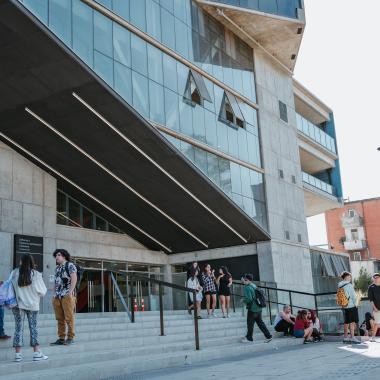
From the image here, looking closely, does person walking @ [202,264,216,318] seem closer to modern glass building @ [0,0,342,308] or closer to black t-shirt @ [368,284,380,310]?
modern glass building @ [0,0,342,308]

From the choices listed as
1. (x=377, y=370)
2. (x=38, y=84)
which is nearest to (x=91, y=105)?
(x=38, y=84)

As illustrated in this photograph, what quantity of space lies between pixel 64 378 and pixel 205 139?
48.8 feet

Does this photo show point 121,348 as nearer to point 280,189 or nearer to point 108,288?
point 108,288

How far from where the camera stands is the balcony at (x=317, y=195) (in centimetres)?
3182

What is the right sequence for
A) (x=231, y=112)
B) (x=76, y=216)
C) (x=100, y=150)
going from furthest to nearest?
(x=231, y=112)
(x=76, y=216)
(x=100, y=150)

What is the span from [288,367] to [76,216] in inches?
614

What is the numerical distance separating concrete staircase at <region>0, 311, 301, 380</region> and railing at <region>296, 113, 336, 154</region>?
19748mm

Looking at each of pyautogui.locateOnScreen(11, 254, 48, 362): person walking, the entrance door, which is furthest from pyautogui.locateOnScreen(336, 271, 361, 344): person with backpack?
the entrance door

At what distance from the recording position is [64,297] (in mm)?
9398

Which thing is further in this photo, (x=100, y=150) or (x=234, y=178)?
(x=234, y=178)

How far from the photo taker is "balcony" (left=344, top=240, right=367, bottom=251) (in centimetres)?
6912

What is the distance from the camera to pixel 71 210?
22484mm

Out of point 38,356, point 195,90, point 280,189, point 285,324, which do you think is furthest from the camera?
point 280,189

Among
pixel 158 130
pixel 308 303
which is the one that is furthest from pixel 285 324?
pixel 158 130
